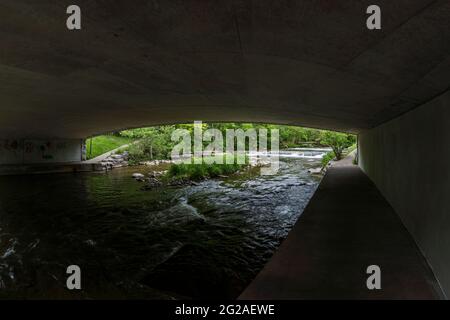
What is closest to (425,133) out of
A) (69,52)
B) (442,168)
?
(442,168)

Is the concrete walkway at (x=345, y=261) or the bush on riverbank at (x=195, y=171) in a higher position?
the bush on riverbank at (x=195, y=171)

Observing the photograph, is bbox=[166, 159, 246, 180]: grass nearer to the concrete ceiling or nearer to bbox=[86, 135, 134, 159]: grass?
the concrete ceiling

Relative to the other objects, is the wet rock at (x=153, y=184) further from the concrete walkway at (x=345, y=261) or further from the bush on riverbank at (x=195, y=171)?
the concrete walkway at (x=345, y=261)

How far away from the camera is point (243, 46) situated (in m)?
4.02

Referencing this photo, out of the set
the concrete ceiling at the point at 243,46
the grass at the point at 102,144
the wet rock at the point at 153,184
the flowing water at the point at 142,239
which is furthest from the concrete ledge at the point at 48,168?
the concrete ceiling at the point at 243,46

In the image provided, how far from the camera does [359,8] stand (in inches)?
103

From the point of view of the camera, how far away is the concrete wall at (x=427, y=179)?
144 inches

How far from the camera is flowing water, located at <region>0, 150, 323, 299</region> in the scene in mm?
5293

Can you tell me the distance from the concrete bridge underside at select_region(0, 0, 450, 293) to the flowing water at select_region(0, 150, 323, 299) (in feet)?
12.0

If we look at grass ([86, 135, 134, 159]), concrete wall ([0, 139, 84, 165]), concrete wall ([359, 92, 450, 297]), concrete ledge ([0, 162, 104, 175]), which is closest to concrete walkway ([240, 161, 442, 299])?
concrete wall ([359, 92, 450, 297])

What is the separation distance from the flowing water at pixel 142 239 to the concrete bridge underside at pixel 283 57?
3.65 m

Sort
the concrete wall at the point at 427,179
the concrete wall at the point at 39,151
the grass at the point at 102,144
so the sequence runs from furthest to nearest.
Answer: the grass at the point at 102,144
the concrete wall at the point at 39,151
the concrete wall at the point at 427,179
